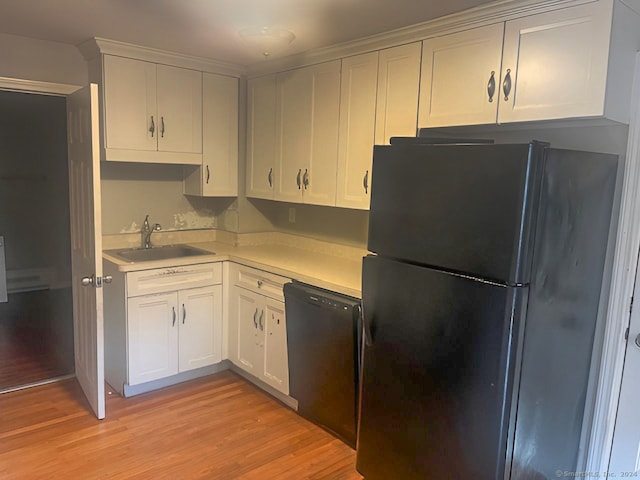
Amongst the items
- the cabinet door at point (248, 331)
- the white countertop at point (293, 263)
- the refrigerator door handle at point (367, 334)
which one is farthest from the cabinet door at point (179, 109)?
the refrigerator door handle at point (367, 334)

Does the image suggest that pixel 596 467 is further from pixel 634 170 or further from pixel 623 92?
pixel 623 92

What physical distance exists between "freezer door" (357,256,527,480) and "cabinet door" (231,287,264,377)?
46.0 inches

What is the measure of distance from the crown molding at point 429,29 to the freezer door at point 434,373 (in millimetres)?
1180

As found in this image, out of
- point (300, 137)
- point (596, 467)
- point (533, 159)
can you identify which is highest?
point (300, 137)

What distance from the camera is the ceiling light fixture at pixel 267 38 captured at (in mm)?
2576

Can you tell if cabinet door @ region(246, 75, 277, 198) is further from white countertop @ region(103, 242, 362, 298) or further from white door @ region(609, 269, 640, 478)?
white door @ region(609, 269, 640, 478)

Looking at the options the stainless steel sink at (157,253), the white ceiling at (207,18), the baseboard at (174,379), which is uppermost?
the white ceiling at (207,18)

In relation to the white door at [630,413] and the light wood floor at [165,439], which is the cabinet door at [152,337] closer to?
the light wood floor at [165,439]

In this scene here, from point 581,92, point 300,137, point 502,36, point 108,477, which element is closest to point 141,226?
point 300,137

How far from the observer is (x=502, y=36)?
2102mm

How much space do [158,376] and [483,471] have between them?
2.22 m

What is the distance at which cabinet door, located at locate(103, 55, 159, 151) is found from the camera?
3.06 m

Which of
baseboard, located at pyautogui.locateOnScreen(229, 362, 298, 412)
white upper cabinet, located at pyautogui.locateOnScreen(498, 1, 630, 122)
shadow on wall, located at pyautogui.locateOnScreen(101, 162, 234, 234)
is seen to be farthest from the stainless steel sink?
white upper cabinet, located at pyautogui.locateOnScreen(498, 1, 630, 122)

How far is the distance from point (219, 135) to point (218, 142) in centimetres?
5
